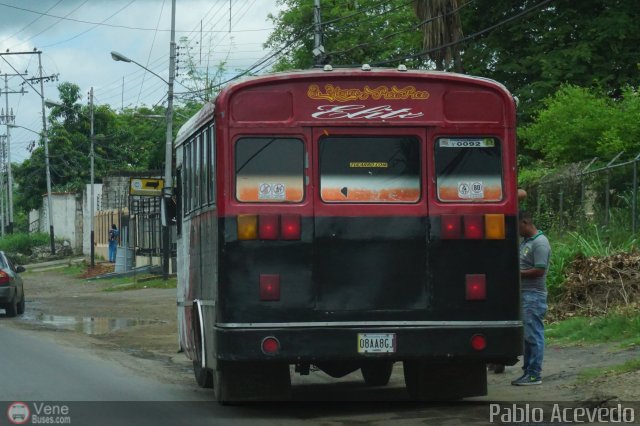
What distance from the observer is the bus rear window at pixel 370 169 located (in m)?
10.6

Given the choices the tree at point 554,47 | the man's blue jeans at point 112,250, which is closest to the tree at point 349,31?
the man's blue jeans at point 112,250

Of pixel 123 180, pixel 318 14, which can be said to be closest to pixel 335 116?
pixel 318 14

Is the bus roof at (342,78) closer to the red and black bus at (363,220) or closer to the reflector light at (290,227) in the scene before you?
the red and black bus at (363,220)

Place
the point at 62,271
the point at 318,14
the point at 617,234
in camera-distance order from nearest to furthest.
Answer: the point at 617,234 < the point at 318,14 < the point at 62,271

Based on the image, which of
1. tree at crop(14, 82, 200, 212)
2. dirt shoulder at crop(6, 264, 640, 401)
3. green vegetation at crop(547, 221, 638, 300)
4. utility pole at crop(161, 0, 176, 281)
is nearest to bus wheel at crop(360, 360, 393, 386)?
dirt shoulder at crop(6, 264, 640, 401)

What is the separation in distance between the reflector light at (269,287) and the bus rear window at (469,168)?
1.61m

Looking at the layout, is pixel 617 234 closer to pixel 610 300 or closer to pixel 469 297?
pixel 610 300

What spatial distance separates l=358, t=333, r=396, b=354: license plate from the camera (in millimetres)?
10422

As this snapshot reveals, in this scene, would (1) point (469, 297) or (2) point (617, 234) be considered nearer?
(1) point (469, 297)

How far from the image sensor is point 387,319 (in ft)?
34.4

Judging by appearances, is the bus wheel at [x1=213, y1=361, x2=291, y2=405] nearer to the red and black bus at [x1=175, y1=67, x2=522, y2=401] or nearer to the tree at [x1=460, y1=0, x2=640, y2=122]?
the red and black bus at [x1=175, y1=67, x2=522, y2=401]

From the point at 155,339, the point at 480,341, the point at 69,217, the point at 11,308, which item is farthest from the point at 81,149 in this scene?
the point at 480,341

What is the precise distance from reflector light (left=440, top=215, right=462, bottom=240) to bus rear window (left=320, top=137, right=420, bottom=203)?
12.0 inches

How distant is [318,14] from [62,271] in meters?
28.1
